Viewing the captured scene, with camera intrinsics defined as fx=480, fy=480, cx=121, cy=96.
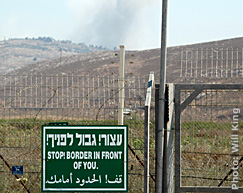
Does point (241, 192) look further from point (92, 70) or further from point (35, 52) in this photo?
point (35, 52)

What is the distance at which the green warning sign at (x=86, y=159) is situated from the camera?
25.4ft

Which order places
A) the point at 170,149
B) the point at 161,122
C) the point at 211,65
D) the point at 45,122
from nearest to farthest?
the point at 161,122
the point at 170,149
the point at 45,122
the point at 211,65

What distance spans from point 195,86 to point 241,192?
71.4 inches

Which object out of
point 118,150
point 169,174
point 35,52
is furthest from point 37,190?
point 35,52

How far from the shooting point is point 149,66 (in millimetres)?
72250

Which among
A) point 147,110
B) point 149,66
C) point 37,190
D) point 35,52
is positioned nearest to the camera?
point 147,110

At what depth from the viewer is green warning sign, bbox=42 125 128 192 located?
7.74 m

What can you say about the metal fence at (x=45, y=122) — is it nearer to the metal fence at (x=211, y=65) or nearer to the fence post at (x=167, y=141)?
the fence post at (x=167, y=141)

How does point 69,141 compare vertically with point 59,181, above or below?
above

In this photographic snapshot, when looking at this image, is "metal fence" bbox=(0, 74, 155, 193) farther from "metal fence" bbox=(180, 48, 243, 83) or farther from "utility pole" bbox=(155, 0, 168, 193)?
"metal fence" bbox=(180, 48, 243, 83)

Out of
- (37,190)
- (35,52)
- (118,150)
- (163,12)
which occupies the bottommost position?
(37,190)

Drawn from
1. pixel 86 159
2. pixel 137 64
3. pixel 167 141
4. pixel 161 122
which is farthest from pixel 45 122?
pixel 137 64

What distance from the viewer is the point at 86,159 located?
775 cm

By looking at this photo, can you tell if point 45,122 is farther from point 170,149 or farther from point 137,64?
point 137,64
